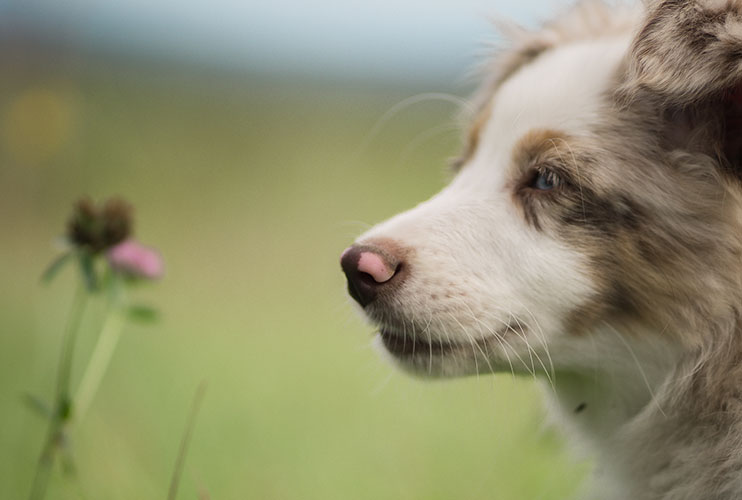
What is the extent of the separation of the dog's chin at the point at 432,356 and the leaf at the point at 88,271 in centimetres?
81

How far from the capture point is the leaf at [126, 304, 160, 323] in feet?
7.95

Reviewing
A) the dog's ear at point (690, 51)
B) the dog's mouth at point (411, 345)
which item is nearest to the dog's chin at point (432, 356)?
the dog's mouth at point (411, 345)

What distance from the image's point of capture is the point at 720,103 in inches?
82.1

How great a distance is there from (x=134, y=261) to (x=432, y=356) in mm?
885

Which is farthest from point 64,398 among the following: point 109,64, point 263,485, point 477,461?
point 109,64

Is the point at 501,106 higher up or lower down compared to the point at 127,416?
higher up

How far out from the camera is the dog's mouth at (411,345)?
2.15 m

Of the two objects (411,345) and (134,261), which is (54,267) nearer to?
(134,261)

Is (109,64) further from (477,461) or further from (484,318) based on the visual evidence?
(484,318)

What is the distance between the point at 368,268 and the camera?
80.7 inches

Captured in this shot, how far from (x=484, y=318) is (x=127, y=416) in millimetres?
2047

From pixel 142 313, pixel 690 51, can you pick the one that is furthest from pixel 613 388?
pixel 142 313

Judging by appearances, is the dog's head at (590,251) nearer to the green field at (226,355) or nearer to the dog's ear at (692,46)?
the dog's ear at (692,46)

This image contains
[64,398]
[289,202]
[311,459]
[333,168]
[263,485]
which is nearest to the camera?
[64,398]
